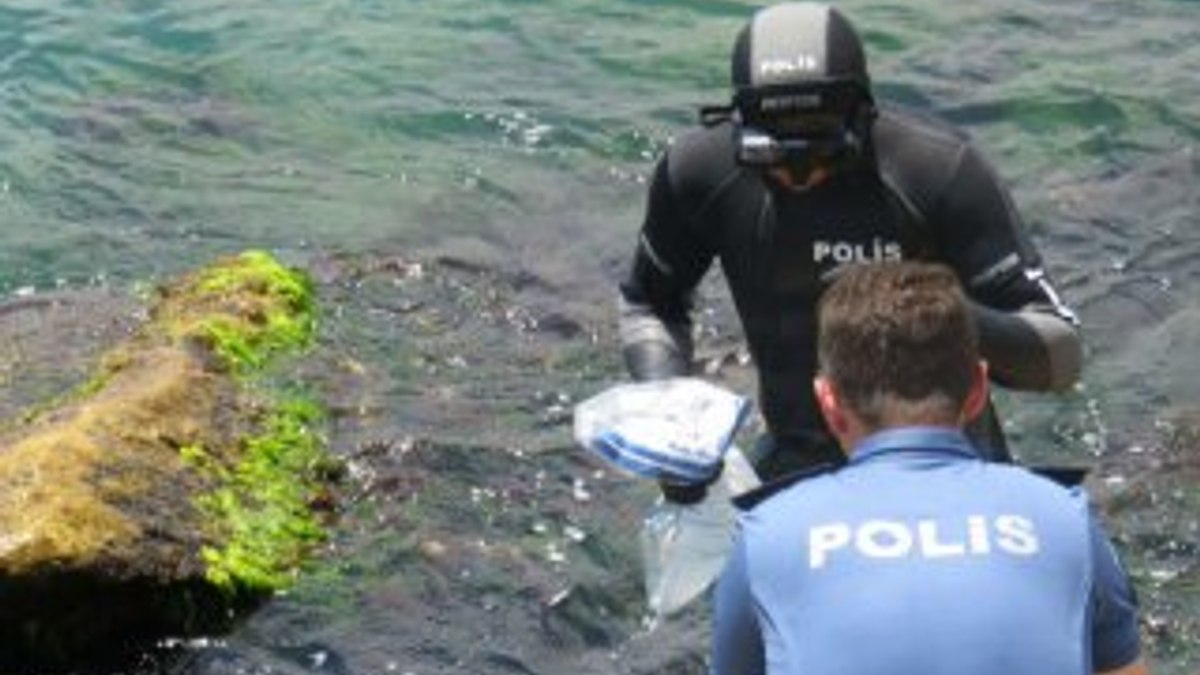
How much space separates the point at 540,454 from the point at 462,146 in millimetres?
4811

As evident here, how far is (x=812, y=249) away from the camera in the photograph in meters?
5.71

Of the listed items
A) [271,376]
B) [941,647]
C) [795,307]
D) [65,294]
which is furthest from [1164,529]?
[65,294]

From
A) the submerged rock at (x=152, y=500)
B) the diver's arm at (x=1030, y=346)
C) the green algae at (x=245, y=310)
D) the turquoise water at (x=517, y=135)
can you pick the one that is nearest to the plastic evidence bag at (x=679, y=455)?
the diver's arm at (x=1030, y=346)

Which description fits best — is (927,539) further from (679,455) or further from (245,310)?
(245,310)

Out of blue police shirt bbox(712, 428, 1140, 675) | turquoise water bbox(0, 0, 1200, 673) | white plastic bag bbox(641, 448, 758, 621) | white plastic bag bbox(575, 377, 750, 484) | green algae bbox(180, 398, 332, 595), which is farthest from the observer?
turquoise water bbox(0, 0, 1200, 673)

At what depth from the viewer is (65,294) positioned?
11266 millimetres

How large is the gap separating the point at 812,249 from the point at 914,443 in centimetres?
203

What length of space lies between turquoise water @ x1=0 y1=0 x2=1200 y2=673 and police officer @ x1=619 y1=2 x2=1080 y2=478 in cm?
341

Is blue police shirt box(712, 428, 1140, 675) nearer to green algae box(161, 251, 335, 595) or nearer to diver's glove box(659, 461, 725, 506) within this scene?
diver's glove box(659, 461, 725, 506)

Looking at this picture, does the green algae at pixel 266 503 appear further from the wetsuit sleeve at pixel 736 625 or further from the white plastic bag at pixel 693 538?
the wetsuit sleeve at pixel 736 625

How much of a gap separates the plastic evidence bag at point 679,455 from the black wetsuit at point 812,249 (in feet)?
1.23

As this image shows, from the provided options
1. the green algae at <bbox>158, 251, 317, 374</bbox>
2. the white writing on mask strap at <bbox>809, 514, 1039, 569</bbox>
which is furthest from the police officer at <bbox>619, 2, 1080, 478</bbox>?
the green algae at <bbox>158, 251, 317, 374</bbox>

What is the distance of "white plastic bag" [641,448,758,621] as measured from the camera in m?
5.62

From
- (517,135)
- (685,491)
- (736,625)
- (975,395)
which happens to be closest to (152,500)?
(685,491)
